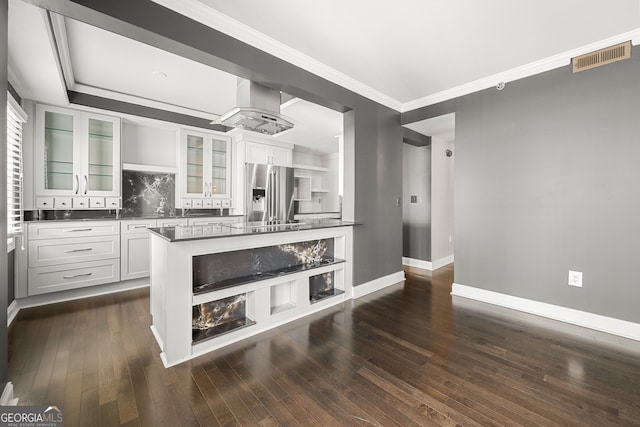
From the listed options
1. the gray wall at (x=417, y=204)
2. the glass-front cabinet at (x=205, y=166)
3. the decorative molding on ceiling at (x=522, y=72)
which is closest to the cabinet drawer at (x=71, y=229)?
the glass-front cabinet at (x=205, y=166)

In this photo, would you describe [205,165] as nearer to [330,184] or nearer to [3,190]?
[3,190]

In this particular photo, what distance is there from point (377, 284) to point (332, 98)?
8.11ft

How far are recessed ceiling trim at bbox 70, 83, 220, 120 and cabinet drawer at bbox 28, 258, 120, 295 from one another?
221 cm

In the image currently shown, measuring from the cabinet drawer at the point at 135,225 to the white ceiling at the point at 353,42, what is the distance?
162 centimetres

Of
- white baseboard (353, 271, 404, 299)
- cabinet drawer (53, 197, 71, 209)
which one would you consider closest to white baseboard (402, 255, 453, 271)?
white baseboard (353, 271, 404, 299)

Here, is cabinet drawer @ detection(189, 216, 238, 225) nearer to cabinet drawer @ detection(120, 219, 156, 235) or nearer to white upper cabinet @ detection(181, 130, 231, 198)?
white upper cabinet @ detection(181, 130, 231, 198)

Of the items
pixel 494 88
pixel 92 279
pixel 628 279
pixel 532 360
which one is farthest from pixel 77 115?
pixel 628 279

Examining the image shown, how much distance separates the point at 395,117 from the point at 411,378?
11.2 feet

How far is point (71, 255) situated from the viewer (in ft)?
10.5

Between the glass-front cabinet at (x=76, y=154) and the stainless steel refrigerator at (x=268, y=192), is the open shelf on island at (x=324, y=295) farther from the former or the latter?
the glass-front cabinet at (x=76, y=154)

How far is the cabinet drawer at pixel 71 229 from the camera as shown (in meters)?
2.98

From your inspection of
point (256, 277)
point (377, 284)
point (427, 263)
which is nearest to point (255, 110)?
point (256, 277)

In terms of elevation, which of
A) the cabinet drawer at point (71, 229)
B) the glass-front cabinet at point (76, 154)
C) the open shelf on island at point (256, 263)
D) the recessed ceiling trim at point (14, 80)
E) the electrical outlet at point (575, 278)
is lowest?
the electrical outlet at point (575, 278)

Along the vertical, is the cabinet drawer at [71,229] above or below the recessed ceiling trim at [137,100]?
below
